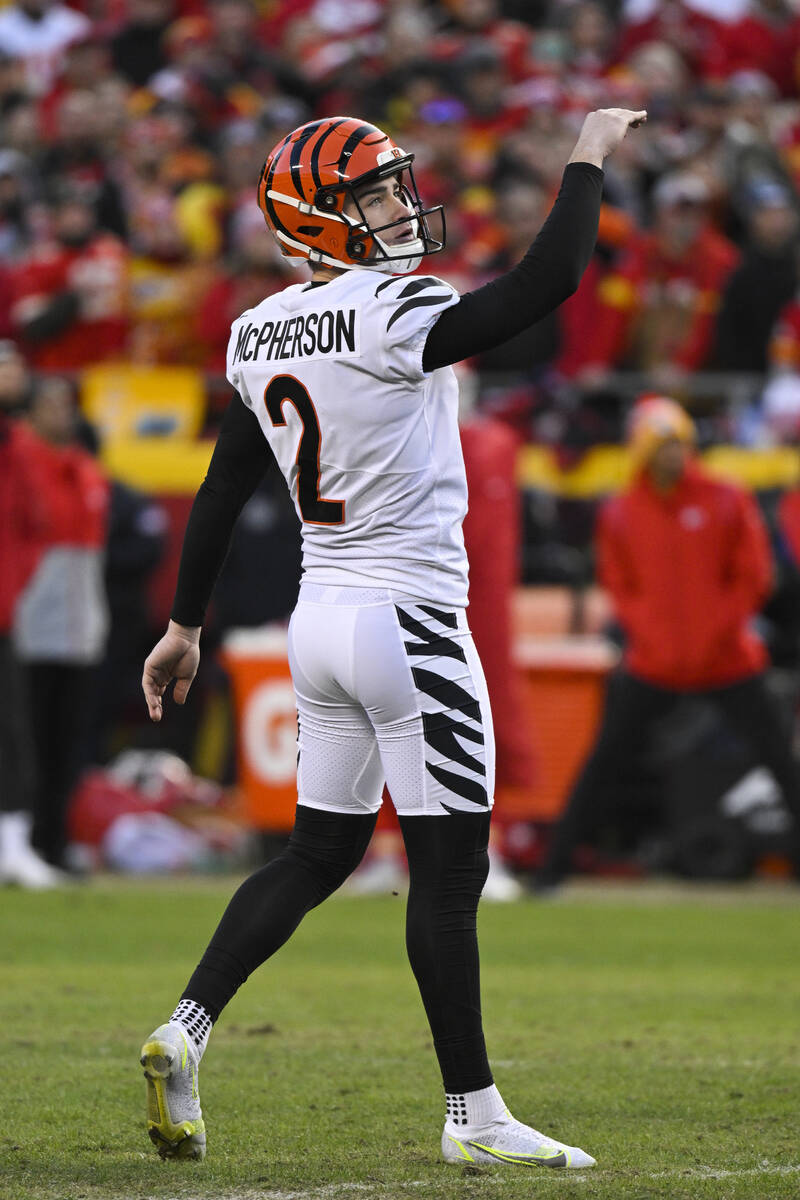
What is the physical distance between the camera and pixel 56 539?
10.7m

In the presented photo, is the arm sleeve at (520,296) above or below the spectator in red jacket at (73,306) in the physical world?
above

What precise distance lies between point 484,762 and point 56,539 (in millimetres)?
6759

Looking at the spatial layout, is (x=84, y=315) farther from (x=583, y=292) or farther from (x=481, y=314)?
(x=481, y=314)

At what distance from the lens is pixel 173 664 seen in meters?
4.61

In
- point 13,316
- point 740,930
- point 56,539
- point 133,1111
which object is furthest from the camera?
point 13,316

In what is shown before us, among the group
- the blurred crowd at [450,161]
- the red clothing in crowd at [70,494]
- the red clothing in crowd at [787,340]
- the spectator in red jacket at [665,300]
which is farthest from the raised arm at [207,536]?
the red clothing in crowd at [787,340]

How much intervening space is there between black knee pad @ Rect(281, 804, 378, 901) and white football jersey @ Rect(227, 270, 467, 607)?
1.75 feet

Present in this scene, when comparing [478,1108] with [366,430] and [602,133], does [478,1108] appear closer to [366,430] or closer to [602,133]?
[366,430]

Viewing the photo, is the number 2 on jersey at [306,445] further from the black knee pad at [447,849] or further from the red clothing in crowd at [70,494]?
the red clothing in crowd at [70,494]

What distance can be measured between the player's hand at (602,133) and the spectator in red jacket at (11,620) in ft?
20.3

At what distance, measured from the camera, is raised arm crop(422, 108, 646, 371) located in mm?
4051

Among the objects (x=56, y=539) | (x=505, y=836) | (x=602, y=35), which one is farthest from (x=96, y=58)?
(x=505, y=836)

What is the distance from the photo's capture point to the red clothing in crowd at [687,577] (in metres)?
9.63

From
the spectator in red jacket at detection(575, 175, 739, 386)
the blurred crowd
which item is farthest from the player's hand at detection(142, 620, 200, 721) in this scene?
the spectator in red jacket at detection(575, 175, 739, 386)
